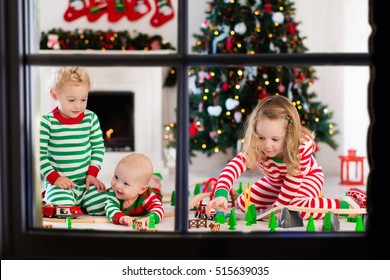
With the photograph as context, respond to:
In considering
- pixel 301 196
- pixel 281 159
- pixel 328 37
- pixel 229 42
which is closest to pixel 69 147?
pixel 281 159

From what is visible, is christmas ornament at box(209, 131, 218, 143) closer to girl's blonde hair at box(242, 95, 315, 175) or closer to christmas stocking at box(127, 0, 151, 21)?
christmas stocking at box(127, 0, 151, 21)

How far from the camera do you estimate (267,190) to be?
119 inches

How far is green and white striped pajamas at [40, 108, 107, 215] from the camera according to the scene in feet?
9.16

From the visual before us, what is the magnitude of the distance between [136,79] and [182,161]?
4.30m

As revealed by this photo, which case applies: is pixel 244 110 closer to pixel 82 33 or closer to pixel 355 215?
pixel 82 33

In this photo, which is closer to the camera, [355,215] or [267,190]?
[355,215]

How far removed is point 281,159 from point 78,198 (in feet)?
3.29

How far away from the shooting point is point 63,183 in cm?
278

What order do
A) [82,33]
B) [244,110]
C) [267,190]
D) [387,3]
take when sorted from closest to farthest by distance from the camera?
[387,3], [267,190], [244,110], [82,33]

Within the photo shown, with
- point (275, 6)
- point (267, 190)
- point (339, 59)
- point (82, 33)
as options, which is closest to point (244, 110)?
point (275, 6)

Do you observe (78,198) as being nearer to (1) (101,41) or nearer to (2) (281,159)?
(2) (281,159)

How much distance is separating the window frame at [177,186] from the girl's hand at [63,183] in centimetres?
115

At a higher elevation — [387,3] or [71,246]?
[387,3]

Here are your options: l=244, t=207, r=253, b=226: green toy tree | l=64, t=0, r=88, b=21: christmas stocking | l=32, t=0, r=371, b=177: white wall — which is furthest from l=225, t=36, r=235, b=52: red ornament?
l=244, t=207, r=253, b=226: green toy tree
